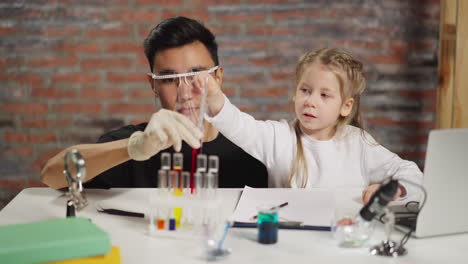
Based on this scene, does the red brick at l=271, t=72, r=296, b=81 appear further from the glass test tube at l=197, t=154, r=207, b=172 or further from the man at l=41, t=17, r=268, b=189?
the glass test tube at l=197, t=154, r=207, b=172

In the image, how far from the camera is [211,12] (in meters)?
3.14

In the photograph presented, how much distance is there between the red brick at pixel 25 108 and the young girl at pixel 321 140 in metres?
1.78

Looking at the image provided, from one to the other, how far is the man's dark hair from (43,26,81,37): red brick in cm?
126

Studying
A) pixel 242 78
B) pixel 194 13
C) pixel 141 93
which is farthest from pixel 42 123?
pixel 242 78

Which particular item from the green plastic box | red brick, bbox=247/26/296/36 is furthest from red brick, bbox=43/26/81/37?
the green plastic box

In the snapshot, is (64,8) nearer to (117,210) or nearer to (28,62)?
(28,62)

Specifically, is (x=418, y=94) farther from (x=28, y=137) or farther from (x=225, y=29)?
(x=28, y=137)

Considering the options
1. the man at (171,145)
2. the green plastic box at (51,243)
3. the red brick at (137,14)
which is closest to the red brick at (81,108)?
the red brick at (137,14)

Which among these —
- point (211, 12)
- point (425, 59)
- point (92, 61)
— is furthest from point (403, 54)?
point (92, 61)

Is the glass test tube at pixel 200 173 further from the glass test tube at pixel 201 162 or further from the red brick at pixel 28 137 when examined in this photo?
the red brick at pixel 28 137

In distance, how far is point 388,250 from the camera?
1206 millimetres

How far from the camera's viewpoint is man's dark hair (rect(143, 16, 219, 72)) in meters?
1.98

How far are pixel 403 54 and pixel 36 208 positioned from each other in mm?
2327

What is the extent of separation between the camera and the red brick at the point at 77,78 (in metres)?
3.19
